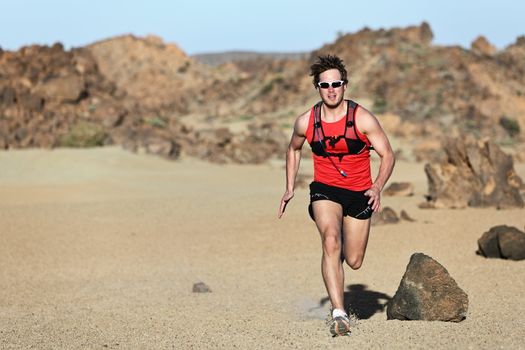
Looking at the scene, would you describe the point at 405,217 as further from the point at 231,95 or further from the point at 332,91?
the point at 231,95

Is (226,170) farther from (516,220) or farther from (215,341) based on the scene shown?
(215,341)

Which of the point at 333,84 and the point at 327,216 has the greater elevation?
the point at 333,84

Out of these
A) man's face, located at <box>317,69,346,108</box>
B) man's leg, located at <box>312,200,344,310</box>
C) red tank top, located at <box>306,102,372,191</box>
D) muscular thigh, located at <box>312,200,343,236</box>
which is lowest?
man's leg, located at <box>312,200,344,310</box>

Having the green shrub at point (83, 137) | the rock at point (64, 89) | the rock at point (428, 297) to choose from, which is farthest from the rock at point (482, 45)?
the rock at point (428, 297)

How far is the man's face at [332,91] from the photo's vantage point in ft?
19.0

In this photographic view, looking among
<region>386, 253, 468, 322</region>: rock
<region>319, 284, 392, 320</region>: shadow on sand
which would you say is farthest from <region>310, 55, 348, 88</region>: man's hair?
<region>319, 284, 392, 320</region>: shadow on sand

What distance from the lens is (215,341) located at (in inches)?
214

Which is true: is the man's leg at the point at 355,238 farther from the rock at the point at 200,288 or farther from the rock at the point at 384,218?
the rock at the point at 384,218

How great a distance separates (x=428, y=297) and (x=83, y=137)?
69.3 feet

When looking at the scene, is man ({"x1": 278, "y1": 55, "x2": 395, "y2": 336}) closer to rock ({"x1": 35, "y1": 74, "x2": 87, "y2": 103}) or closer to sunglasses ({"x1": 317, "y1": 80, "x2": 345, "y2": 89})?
sunglasses ({"x1": 317, "y1": 80, "x2": 345, "y2": 89})

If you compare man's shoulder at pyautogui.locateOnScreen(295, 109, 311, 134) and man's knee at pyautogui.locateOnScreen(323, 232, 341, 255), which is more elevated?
man's shoulder at pyautogui.locateOnScreen(295, 109, 311, 134)

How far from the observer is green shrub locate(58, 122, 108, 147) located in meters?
25.8

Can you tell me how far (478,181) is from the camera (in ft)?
48.1

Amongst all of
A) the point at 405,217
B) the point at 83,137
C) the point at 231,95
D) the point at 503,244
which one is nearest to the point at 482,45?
the point at 231,95
